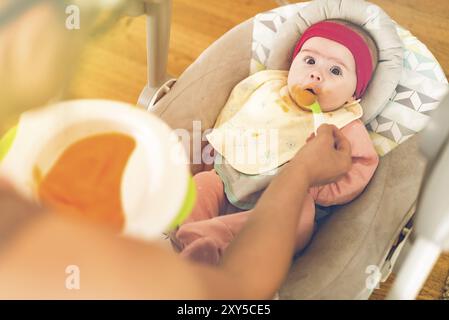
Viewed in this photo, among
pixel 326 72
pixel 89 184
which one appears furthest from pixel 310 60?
pixel 89 184

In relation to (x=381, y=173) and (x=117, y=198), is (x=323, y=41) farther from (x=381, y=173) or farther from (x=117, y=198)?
(x=117, y=198)

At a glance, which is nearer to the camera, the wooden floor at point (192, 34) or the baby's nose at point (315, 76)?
the baby's nose at point (315, 76)

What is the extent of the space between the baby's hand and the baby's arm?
30mm

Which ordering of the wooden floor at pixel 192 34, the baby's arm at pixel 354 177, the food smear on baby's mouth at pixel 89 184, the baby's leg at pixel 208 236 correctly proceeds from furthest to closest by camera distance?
the wooden floor at pixel 192 34 < the baby's arm at pixel 354 177 < the baby's leg at pixel 208 236 < the food smear on baby's mouth at pixel 89 184

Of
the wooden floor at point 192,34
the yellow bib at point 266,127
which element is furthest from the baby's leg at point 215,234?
the wooden floor at point 192,34

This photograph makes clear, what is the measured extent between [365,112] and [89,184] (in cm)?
71

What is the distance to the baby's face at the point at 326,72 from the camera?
1.05 metres

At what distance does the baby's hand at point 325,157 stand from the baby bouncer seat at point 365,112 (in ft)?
0.29

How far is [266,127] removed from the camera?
111 centimetres

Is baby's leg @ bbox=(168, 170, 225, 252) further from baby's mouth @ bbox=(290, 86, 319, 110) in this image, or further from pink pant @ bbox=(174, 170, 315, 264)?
baby's mouth @ bbox=(290, 86, 319, 110)

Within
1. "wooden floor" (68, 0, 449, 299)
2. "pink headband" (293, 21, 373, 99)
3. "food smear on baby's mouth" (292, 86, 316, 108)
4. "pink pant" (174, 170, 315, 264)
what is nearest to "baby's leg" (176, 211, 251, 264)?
"pink pant" (174, 170, 315, 264)

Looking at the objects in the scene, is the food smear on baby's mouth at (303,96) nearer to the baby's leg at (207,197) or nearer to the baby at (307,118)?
the baby at (307,118)

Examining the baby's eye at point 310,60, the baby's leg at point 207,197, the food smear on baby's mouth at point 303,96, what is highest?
the baby's eye at point 310,60

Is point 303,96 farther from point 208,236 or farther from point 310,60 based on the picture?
point 208,236
